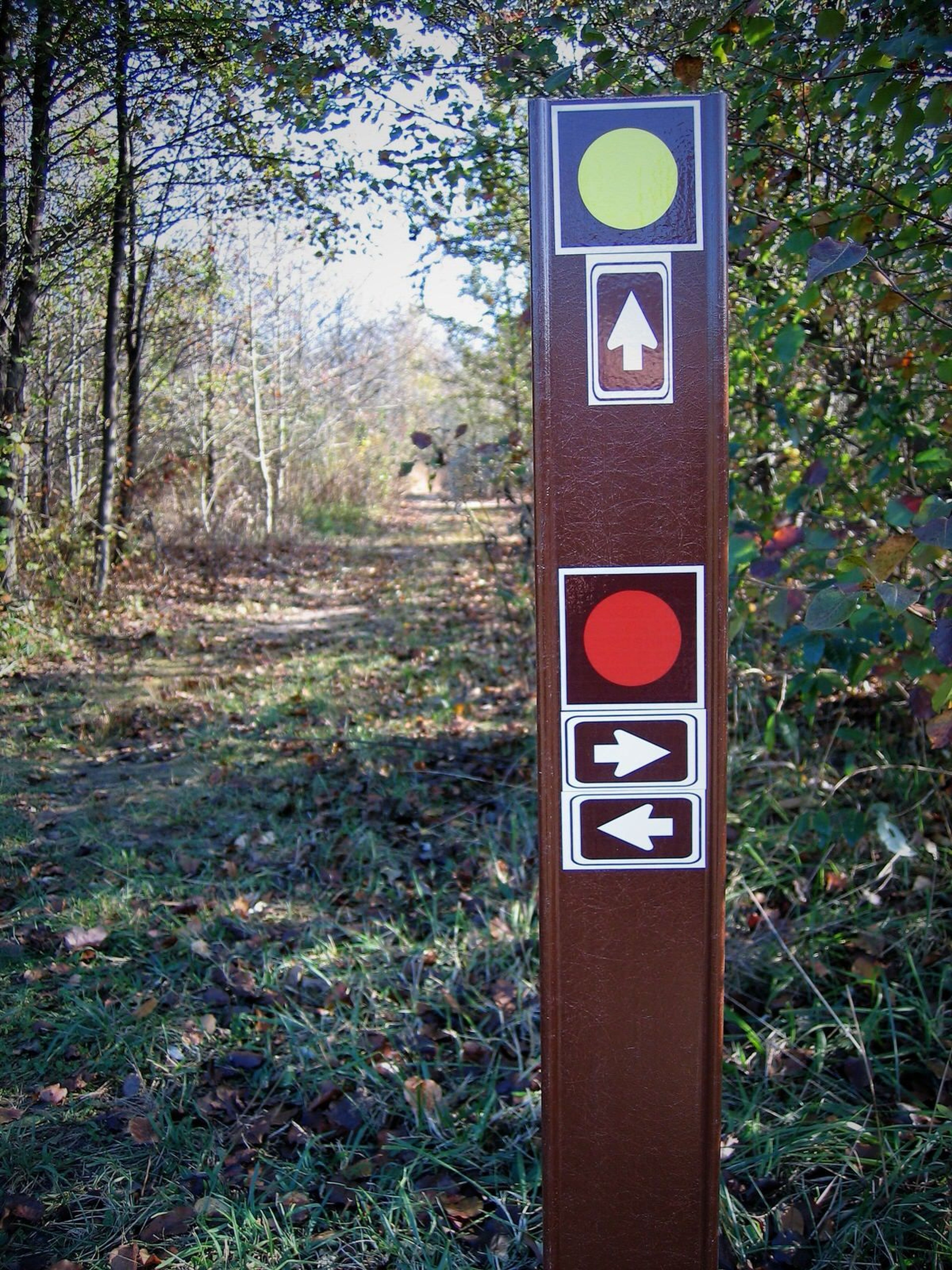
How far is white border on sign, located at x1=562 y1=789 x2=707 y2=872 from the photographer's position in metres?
1.32

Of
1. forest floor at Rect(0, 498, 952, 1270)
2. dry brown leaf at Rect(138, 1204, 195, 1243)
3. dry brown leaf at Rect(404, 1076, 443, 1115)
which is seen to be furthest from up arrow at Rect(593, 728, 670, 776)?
dry brown leaf at Rect(138, 1204, 195, 1243)

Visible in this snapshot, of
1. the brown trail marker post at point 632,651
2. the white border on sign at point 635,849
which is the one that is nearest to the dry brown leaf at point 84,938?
the brown trail marker post at point 632,651

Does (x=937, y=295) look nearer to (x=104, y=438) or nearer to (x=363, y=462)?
(x=104, y=438)

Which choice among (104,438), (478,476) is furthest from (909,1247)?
(104,438)

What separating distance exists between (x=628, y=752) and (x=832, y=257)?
94 centimetres

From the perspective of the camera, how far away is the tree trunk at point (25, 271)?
400 centimetres

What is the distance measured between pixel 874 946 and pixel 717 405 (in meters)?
1.99

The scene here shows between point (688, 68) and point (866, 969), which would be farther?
point (866, 969)

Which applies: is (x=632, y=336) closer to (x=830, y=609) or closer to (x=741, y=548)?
(x=830, y=609)

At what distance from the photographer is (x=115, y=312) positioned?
543cm

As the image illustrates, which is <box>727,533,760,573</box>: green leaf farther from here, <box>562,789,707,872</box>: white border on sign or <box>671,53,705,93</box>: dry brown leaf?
<box>671,53,705,93</box>: dry brown leaf

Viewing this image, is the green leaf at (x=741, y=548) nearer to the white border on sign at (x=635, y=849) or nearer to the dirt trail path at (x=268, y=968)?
the white border on sign at (x=635, y=849)

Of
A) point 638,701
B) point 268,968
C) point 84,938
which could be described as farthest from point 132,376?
point 638,701

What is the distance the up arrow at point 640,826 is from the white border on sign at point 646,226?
2.63 ft
